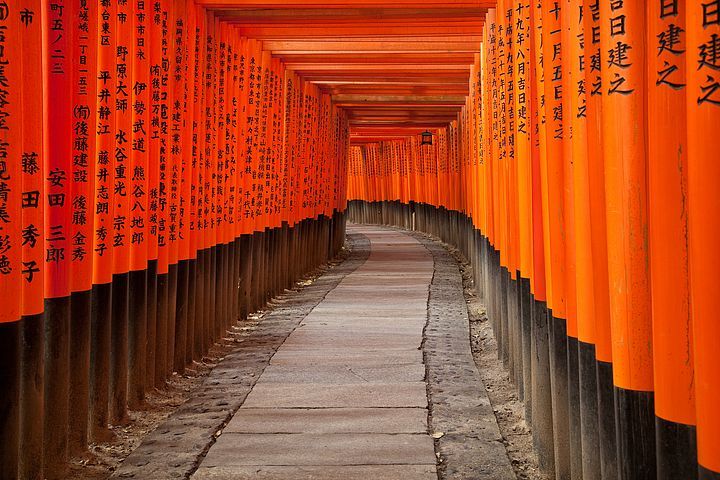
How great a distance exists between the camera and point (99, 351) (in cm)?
517

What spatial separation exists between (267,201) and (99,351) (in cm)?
633

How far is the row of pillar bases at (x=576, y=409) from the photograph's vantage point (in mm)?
2486

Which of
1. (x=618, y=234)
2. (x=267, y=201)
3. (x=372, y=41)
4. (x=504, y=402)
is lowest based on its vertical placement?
(x=504, y=402)

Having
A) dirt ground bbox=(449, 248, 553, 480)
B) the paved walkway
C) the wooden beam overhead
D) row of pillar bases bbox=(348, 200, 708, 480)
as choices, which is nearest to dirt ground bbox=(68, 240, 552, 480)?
dirt ground bbox=(449, 248, 553, 480)

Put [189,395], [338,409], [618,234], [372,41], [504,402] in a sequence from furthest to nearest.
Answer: [372,41], [189,395], [504,402], [338,409], [618,234]

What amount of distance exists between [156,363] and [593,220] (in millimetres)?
4001

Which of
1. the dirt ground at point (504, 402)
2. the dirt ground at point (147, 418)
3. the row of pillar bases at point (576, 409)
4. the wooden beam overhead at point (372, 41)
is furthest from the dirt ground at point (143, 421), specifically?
the wooden beam overhead at point (372, 41)

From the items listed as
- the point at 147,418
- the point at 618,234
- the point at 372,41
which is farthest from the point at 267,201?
the point at 618,234

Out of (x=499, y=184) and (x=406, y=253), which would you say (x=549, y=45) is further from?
(x=406, y=253)

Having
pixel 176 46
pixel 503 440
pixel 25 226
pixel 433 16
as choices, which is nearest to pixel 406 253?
pixel 433 16

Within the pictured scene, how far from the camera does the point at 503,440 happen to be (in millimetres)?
5070

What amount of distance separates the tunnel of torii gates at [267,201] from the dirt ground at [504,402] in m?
0.18

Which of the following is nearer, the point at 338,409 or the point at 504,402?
the point at 338,409

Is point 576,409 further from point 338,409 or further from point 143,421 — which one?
point 143,421
